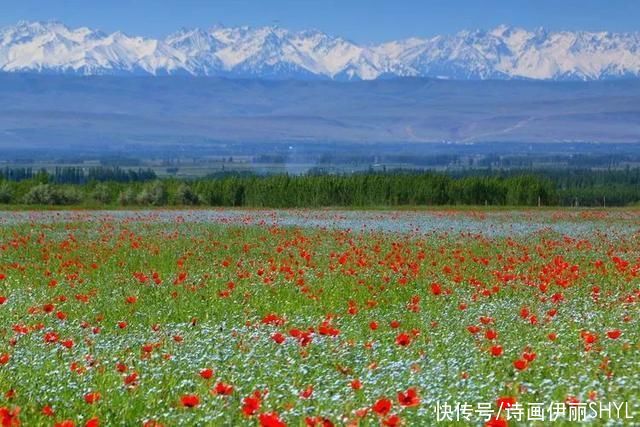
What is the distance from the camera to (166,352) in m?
9.30

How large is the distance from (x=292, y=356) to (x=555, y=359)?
2187 millimetres

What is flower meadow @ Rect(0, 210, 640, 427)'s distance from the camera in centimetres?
739

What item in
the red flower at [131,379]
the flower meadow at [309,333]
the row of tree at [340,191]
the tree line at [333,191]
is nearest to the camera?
the flower meadow at [309,333]

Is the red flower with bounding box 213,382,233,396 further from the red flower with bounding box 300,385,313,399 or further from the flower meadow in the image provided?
the red flower with bounding box 300,385,313,399

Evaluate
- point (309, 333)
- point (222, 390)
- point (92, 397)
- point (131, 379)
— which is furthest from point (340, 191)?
point (222, 390)

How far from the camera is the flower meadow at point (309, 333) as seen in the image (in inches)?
291

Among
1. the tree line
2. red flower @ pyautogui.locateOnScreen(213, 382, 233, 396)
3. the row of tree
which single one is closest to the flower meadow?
red flower @ pyautogui.locateOnScreen(213, 382, 233, 396)

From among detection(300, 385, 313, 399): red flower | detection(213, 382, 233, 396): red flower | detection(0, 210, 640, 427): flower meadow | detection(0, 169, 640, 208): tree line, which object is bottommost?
detection(0, 169, 640, 208): tree line

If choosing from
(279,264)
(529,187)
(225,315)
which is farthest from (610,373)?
(529,187)

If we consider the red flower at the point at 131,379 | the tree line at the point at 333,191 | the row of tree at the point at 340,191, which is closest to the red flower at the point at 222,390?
the red flower at the point at 131,379

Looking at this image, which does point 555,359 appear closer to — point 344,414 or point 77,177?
point 344,414

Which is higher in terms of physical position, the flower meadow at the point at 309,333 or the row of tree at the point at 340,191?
the flower meadow at the point at 309,333

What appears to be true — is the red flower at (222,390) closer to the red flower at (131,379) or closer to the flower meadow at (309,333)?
the flower meadow at (309,333)

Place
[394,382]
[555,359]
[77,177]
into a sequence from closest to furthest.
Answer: [394,382]
[555,359]
[77,177]
